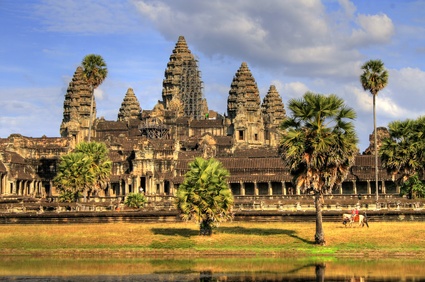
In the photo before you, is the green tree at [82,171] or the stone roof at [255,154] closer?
the green tree at [82,171]

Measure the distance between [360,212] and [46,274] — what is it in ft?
97.1

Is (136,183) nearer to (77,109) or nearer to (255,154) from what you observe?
(255,154)

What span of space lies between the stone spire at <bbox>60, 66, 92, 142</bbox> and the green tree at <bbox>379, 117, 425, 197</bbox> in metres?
98.5

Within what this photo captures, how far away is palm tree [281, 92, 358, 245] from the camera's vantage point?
187 feet

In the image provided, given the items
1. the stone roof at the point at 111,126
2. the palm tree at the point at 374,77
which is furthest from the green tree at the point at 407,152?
the stone roof at the point at 111,126

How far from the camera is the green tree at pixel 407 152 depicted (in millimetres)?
83188

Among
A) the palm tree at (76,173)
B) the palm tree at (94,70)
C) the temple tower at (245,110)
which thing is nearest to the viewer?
the palm tree at (76,173)

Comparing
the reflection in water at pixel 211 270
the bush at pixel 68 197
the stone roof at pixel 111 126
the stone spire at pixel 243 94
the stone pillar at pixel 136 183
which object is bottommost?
the reflection in water at pixel 211 270

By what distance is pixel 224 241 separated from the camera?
2368 inches

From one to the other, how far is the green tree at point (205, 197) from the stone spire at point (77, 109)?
112 m

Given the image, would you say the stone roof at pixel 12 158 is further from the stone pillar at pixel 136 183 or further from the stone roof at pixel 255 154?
the stone roof at pixel 255 154

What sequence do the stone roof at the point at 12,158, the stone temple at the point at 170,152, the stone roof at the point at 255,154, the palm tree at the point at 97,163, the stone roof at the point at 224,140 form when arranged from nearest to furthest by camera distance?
1. the palm tree at the point at 97,163
2. the stone temple at the point at 170,152
3. the stone roof at the point at 12,158
4. the stone roof at the point at 255,154
5. the stone roof at the point at 224,140

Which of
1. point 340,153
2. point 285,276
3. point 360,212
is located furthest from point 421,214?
point 285,276

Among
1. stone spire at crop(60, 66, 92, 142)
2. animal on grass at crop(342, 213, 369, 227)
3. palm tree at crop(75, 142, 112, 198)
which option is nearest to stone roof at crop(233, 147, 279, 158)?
palm tree at crop(75, 142, 112, 198)
